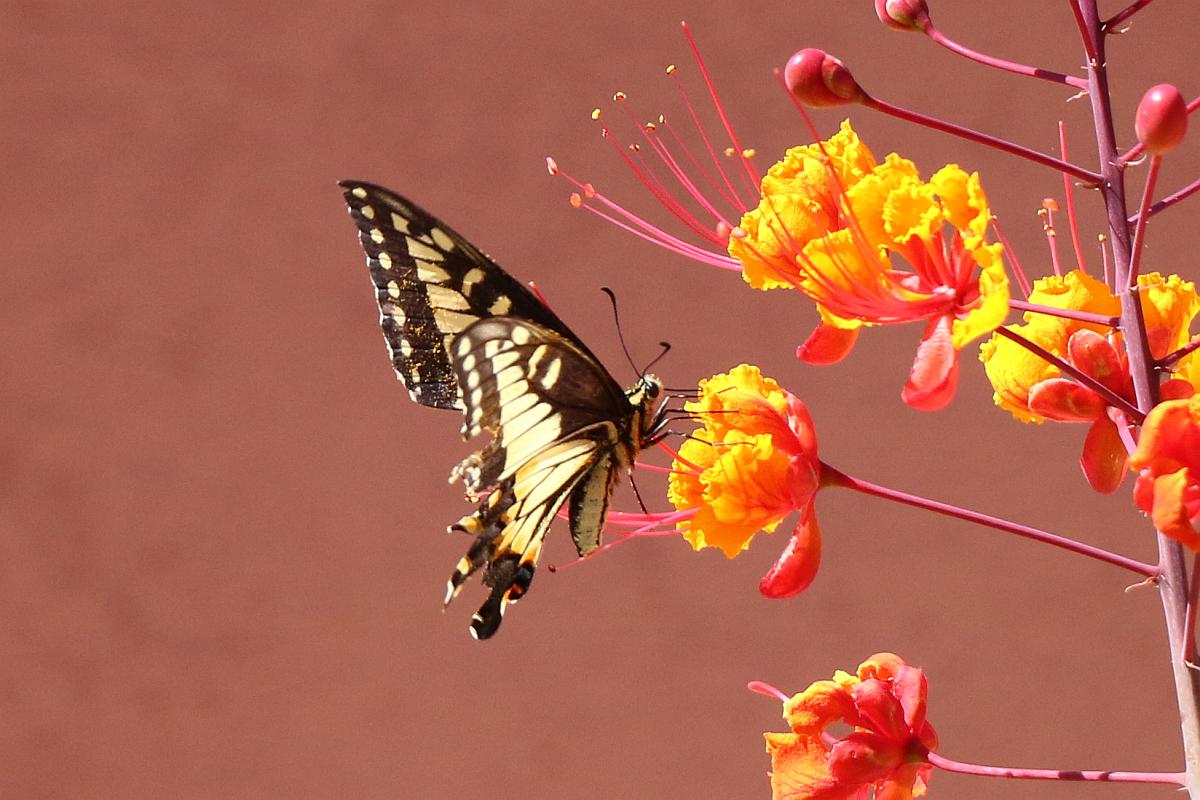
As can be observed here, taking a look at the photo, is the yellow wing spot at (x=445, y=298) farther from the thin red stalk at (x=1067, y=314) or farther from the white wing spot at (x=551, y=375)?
the thin red stalk at (x=1067, y=314)

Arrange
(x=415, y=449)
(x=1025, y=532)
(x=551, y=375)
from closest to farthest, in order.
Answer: (x=1025, y=532) < (x=551, y=375) < (x=415, y=449)

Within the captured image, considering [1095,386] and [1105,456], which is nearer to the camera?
[1095,386]

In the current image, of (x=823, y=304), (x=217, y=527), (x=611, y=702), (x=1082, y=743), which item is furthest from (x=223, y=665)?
(x=823, y=304)

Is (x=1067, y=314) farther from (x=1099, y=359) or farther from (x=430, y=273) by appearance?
(x=430, y=273)

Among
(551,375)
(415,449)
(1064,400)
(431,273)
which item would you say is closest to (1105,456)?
(1064,400)

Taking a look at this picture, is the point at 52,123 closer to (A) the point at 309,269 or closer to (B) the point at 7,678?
(A) the point at 309,269

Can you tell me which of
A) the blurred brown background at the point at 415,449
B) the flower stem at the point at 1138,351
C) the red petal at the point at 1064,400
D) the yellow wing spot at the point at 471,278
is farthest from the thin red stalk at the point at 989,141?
the blurred brown background at the point at 415,449

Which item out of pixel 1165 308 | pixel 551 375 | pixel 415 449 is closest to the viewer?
pixel 1165 308
